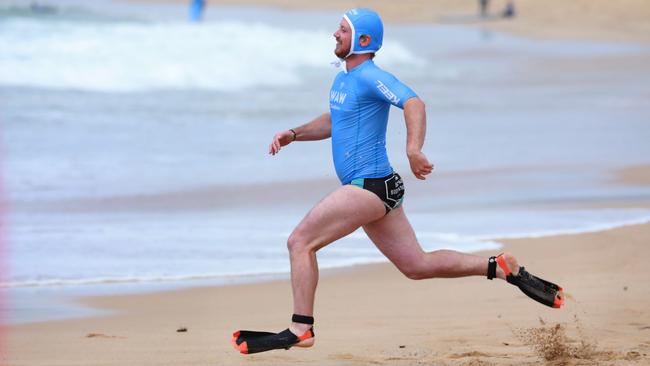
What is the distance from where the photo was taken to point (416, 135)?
5680 mm

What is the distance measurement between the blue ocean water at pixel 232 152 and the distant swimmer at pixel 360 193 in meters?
2.52

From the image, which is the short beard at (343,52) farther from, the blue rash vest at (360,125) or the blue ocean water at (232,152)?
the blue ocean water at (232,152)

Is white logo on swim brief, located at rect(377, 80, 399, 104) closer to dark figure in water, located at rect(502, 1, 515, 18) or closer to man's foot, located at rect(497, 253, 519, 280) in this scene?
man's foot, located at rect(497, 253, 519, 280)

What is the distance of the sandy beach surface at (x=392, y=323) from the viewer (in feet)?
21.4

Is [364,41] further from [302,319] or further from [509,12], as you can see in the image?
[509,12]

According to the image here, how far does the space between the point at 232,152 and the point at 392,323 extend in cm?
861

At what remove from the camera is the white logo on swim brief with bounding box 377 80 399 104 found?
5793 mm

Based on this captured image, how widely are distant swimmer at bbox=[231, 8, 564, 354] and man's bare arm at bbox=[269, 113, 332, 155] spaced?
0.77 feet

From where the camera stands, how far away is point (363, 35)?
6.03 metres

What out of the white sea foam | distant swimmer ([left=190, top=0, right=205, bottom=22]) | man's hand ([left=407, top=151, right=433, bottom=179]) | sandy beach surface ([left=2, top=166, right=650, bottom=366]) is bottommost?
sandy beach surface ([left=2, top=166, right=650, bottom=366])

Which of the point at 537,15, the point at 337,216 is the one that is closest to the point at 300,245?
the point at 337,216

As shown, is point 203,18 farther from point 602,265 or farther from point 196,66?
point 602,265

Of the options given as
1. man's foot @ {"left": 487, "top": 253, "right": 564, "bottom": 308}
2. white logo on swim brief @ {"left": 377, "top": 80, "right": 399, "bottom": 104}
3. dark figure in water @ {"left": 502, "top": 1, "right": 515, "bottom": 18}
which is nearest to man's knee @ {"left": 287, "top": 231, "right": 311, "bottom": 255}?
white logo on swim brief @ {"left": 377, "top": 80, "right": 399, "bottom": 104}

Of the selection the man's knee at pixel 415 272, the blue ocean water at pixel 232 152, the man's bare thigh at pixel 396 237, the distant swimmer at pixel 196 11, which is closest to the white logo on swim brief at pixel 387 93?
the man's bare thigh at pixel 396 237
